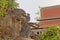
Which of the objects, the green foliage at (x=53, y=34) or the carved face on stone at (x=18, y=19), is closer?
the green foliage at (x=53, y=34)

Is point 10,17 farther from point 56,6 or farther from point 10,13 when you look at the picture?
point 56,6

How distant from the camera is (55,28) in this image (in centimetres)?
723

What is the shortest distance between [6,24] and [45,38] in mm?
1644

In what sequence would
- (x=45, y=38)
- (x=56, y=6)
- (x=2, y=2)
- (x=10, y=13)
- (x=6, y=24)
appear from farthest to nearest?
1. (x=56, y=6)
2. (x=2, y=2)
3. (x=10, y=13)
4. (x=6, y=24)
5. (x=45, y=38)

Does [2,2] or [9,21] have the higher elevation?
[2,2]

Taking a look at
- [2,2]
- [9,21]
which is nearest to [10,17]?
[9,21]

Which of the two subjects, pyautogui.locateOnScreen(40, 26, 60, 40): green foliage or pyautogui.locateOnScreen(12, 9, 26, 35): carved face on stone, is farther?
pyautogui.locateOnScreen(12, 9, 26, 35): carved face on stone

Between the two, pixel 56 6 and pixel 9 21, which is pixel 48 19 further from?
pixel 9 21

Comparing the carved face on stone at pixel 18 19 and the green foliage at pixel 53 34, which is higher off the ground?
the carved face on stone at pixel 18 19

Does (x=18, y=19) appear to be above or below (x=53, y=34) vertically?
above

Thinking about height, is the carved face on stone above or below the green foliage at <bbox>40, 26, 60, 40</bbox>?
above

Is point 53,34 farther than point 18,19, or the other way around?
point 18,19

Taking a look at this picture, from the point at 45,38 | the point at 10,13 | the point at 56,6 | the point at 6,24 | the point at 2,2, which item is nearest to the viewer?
the point at 45,38

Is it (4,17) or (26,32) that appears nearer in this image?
(4,17)
